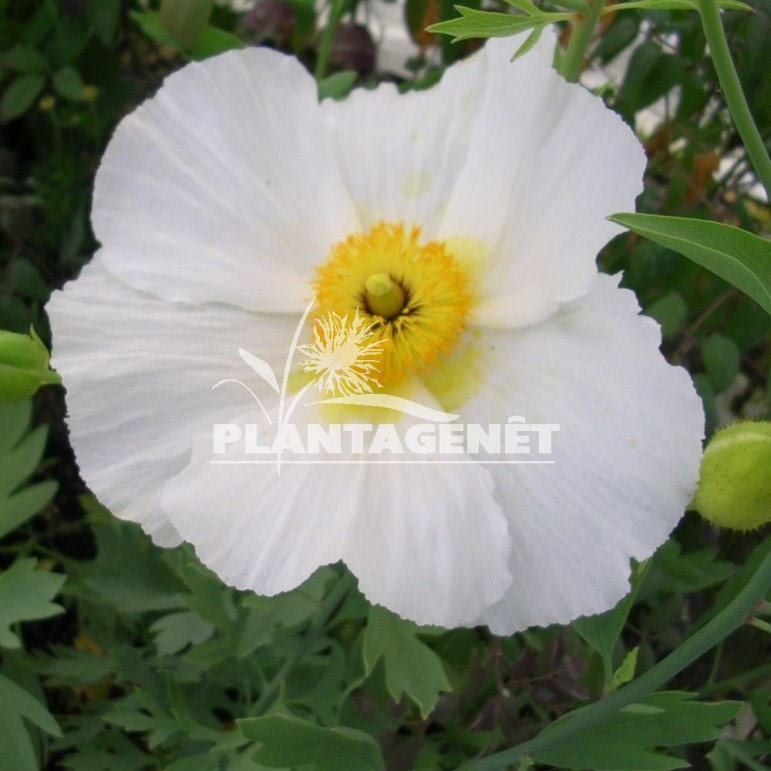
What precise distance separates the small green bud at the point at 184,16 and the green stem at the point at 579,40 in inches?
11.3

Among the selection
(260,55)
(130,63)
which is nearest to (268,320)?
(260,55)

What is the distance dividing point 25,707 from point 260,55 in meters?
0.50

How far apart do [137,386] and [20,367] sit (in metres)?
0.08

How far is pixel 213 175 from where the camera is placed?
0.67m

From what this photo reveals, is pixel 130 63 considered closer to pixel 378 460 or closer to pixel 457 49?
pixel 457 49

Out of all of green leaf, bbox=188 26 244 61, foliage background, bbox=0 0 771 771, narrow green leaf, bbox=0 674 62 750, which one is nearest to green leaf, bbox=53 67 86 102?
foliage background, bbox=0 0 771 771

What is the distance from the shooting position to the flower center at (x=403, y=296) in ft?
2.21

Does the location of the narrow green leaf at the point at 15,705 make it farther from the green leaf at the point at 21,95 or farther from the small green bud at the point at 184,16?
the green leaf at the point at 21,95

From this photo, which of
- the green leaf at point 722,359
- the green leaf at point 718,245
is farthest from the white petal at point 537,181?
the green leaf at point 722,359

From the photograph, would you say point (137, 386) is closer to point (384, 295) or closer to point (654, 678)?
point (384, 295)

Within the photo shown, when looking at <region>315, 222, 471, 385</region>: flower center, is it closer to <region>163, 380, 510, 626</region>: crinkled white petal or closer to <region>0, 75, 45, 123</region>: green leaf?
<region>163, 380, 510, 626</region>: crinkled white petal

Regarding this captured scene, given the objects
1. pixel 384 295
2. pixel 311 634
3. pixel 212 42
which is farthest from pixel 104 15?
pixel 311 634

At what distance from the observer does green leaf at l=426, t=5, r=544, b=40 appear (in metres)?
0.56

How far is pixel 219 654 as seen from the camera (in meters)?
0.79
